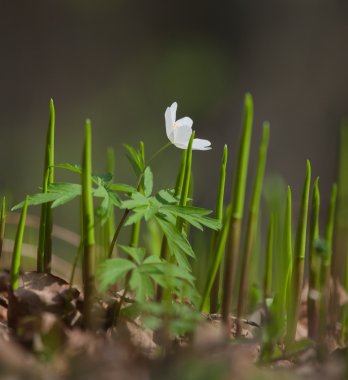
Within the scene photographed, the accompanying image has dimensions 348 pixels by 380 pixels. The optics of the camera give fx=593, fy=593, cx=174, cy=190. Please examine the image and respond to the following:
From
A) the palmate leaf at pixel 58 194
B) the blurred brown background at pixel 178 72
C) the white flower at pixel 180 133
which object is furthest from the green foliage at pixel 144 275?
the blurred brown background at pixel 178 72

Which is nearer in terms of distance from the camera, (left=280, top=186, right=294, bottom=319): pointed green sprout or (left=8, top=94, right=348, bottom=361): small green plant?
(left=8, top=94, right=348, bottom=361): small green plant

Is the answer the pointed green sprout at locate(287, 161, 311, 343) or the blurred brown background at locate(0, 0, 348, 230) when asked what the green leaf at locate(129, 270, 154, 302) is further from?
the blurred brown background at locate(0, 0, 348, 230)

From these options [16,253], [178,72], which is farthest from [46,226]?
[178,72]

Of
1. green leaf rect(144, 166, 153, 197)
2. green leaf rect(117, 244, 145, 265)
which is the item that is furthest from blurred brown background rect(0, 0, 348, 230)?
green leaf rect(117, 244, 145, 265)

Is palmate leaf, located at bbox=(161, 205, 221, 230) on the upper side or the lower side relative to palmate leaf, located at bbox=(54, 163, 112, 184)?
lower

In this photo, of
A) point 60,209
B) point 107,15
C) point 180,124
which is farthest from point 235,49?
point 180,124

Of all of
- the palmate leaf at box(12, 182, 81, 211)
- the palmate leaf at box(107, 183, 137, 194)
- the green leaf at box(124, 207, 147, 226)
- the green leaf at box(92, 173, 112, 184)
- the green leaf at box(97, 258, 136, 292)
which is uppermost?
the green leaf at box(92, 173, 112, 184)

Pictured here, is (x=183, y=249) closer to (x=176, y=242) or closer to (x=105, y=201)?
(x=176, y=242)
